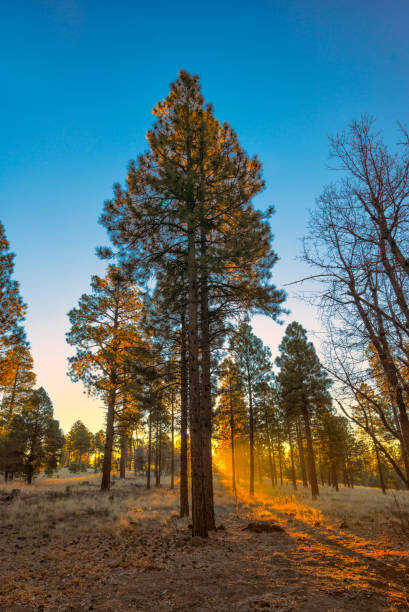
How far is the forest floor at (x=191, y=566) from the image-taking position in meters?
3.87

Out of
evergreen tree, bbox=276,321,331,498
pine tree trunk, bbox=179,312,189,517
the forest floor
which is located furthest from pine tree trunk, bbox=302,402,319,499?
pine tree trunk, bbox=179,312,189,517

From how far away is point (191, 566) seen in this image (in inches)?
211

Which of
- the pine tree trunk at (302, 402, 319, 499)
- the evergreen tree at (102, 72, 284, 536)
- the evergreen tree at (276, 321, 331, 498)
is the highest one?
the evergreen tree at (102, 72, 284, 536)

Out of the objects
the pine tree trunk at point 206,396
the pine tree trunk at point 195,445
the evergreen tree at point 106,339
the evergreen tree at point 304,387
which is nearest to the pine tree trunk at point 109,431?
the evergreen tree at point 106,339

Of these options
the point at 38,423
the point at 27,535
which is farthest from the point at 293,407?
the point at 38,423

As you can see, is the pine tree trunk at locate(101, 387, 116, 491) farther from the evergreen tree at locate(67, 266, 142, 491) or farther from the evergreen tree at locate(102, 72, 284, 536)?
the evergreen tree at locate(102, 72, 284, 536)

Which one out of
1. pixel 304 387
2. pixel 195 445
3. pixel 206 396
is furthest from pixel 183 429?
pixel 304 387

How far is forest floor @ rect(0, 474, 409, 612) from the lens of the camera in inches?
152

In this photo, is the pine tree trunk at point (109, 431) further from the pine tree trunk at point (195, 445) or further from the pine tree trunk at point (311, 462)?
the pine tree trunk at point (311, 462)

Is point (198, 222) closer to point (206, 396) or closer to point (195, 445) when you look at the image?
point (206, 396)

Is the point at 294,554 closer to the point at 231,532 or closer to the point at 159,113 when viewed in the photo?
the point at 231,532

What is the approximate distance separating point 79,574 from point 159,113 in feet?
41.5

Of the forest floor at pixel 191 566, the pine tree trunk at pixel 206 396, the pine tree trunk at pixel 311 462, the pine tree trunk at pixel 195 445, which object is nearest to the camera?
the forest floor at pixel 191 566

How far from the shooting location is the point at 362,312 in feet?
13.7
